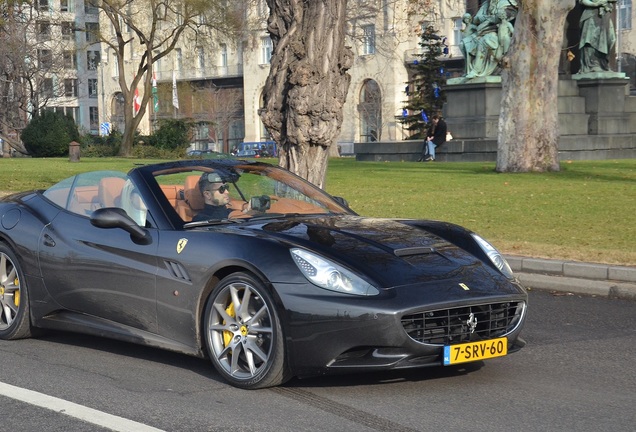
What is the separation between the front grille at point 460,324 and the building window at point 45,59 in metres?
56.2

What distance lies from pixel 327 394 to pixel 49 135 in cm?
4307

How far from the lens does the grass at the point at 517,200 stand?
1320 centimetres

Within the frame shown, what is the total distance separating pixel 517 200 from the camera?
18.3m

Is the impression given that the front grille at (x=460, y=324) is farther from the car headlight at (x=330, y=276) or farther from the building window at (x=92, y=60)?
the building window at (x=92, y=60)

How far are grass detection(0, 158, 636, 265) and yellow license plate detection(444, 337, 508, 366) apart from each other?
207 inches

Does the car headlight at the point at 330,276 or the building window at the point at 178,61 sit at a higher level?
the building window at the point at 178,61

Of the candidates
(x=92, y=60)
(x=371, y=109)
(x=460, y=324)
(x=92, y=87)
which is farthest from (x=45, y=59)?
(x=460, y=324)

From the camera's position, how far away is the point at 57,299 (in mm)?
7824

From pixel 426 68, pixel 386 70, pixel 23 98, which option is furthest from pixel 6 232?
pixel 386 70

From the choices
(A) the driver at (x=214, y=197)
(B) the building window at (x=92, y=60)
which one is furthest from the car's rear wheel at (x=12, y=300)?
(B) the building window at (x=92, y=60)

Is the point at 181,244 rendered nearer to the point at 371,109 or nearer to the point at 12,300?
the point at 12,300

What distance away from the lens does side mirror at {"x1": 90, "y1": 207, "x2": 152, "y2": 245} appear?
718 cm

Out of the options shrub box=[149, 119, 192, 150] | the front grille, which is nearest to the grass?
the front grille

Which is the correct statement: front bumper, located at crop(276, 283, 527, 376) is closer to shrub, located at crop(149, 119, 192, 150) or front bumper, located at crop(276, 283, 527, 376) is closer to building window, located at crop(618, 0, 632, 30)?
shrub, located at crop(149, 119, 192, 150)
